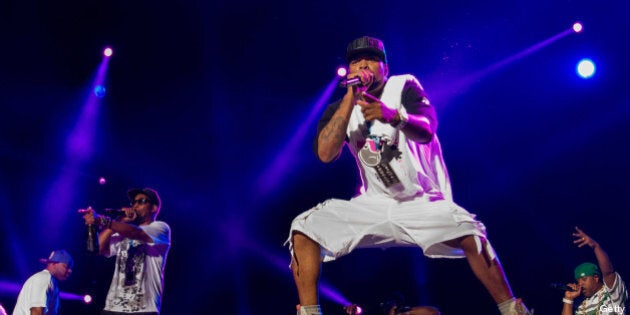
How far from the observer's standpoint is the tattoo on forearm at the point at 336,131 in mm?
3557

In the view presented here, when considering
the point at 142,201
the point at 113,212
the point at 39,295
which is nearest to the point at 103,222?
the point at 113,212

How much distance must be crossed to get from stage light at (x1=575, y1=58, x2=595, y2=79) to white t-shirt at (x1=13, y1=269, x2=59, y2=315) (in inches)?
270

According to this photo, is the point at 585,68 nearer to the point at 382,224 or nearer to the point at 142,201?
the point at 382,224

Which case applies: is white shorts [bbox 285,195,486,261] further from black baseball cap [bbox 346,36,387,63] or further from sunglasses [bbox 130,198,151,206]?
Answer: sunglasses [bbox 130,198,151,206]

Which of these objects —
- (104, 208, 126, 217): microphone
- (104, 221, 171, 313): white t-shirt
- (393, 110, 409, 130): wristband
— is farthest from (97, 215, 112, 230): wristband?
(393, 110, 409, 130): wristband

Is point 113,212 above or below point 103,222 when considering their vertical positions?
above

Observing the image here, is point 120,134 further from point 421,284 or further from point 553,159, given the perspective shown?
point 553,159

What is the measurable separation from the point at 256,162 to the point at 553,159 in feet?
14.1

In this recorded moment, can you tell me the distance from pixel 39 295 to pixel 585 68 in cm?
704

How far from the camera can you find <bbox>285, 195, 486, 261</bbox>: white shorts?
3406mm

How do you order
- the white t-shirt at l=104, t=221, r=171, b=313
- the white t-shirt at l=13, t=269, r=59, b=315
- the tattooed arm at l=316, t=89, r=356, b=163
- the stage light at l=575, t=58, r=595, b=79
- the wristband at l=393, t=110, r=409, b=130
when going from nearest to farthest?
1. the wristband at l=393, t=110, r=409, b=130
2. the tattooed arm at l=316, t=89, r=356, b=163
3. the white t-shirt at l=104, t=221, r=171, b=313
4. the white t-shirt at l=13, t=269, r=59, b=315
5. the stage light at l=575, t=58, r=595, b=79

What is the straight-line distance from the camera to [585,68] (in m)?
7.71

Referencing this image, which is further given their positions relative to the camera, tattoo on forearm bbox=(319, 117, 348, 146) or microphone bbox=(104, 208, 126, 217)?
microphone bbox=(104, 208, 126, 217)

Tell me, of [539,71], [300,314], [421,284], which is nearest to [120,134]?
[421,284]
